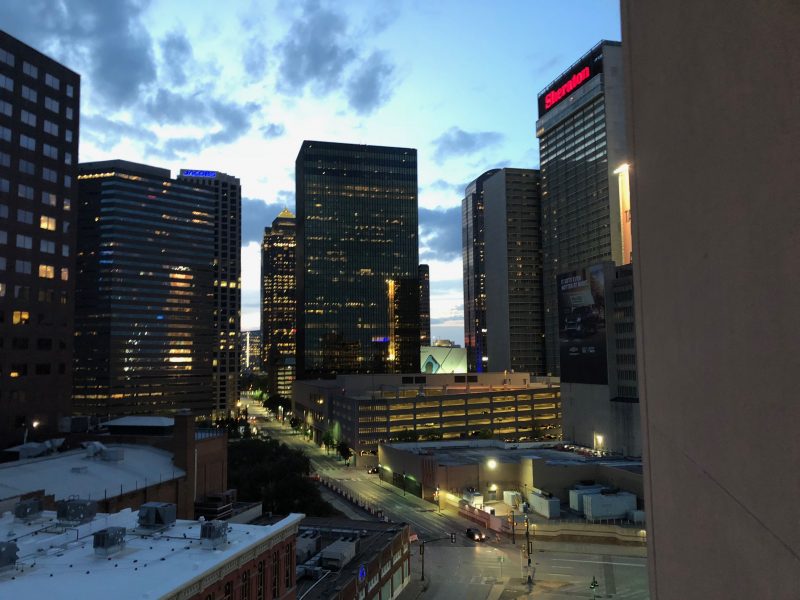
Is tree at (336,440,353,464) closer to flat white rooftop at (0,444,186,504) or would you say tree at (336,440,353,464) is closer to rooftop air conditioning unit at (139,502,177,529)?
flat white rooftop at (0,444,186,504)

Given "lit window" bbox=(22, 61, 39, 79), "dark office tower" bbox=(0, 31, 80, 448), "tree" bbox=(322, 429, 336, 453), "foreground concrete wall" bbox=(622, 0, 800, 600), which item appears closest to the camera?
"foreground concrete wall" bbox=(622, 0, 800, 600)

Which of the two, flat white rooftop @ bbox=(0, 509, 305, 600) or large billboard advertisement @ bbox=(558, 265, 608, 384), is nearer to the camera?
flat white rooftop @ bbox=(0, 509, 305, 600)

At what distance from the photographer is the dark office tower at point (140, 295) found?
165875mm

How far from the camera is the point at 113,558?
25703 millimetres

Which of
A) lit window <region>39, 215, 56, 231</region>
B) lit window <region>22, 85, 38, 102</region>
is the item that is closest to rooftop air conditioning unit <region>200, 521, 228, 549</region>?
lit window <region>39, 215, 56, 231</region>

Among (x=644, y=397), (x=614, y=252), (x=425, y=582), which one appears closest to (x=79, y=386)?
(x=425, y=582)

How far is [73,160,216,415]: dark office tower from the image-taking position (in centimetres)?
16588

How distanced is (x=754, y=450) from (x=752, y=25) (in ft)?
6.82

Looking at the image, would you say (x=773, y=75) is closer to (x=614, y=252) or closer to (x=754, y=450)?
(x=754, y=450)

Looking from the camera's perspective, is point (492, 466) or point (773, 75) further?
point (492, 466)

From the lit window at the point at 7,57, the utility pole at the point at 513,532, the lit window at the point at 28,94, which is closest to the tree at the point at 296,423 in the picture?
the utility pole at the point at 513,532

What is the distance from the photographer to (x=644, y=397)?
5.82 meters

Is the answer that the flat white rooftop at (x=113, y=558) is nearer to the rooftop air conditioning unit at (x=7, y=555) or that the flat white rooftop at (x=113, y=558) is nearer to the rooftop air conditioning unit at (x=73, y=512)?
the rooftop air conditioning unit at (x=7, y=555)

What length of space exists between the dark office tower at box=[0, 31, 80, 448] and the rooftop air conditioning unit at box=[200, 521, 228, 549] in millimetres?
46075
